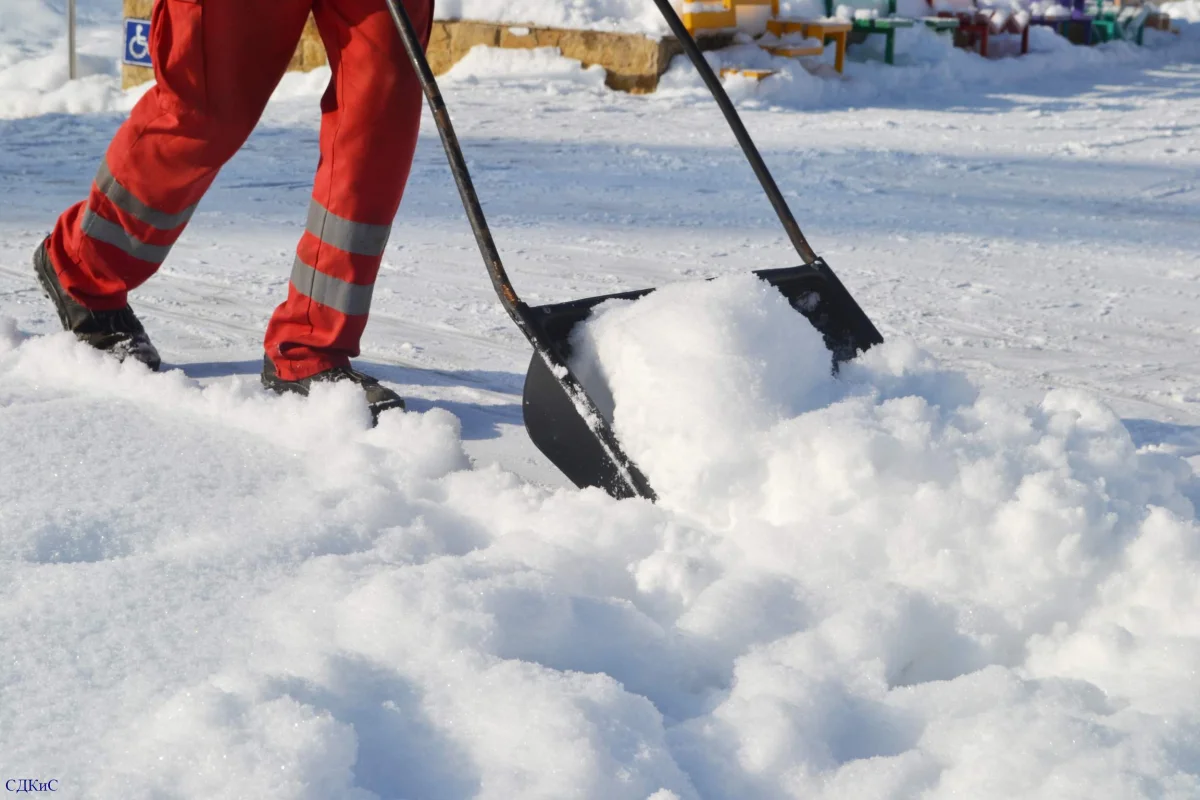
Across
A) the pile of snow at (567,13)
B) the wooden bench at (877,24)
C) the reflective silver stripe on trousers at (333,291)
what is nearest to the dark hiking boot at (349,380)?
the reflective silver stripe on trousers at (333,291)

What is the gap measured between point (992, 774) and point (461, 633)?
0.57 m

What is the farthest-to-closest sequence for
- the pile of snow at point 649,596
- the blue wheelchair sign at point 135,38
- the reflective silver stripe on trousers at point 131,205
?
1. the blue wheelchair sign at point 135,38
2. the reflective silver stripe on trousers at point 131,205
3. the pile of snow at point 649,596

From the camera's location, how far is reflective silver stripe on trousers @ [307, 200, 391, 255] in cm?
229

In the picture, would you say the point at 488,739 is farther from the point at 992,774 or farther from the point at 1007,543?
the point at 1007,543

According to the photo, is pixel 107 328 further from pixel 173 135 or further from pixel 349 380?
pixel 349 380

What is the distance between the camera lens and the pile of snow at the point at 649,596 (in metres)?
1.23

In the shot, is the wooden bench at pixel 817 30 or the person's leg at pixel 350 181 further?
the wooden bench at pixel 817 30

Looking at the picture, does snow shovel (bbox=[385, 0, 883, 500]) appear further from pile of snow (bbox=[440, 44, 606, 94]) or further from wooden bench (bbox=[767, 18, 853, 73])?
wooden bench (bbox=[767, 18, 853, 73])

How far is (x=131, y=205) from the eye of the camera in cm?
239

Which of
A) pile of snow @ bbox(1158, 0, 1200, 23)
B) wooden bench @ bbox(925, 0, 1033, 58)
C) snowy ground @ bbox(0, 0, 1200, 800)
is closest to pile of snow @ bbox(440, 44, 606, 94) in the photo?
wooden bench @ bbox(925, 0, 1033, 58)

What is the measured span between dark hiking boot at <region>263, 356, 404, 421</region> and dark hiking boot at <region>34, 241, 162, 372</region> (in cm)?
24

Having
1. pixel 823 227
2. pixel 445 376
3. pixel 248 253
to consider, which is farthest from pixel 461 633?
pixel 823 227

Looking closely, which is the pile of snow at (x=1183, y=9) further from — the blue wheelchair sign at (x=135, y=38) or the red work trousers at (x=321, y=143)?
the red work trousers at (x=321, y=143)

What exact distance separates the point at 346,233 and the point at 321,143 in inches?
6.5
